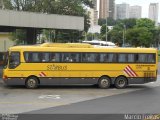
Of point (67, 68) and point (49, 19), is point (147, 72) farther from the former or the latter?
point (49, 19)

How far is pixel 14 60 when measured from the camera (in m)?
25.2

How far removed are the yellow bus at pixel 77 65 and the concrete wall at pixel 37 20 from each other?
792cm

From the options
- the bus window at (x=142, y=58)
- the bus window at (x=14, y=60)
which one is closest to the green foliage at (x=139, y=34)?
the bus window at (x=142, y=58)

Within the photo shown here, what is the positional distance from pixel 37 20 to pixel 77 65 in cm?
1034

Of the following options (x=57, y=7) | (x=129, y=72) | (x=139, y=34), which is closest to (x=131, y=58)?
(x=129, y=72)

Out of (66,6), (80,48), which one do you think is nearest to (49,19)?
(80,48)

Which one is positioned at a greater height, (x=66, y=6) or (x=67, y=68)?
(x=66, y=6)

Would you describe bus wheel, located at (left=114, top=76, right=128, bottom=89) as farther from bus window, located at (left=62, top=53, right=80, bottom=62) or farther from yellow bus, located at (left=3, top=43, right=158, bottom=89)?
bus window, located at (left=62, top=53, right=80, bottom=62)

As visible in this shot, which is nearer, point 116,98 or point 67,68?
point 116,98

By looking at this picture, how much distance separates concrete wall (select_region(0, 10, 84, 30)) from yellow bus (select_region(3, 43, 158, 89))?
7920 millimetres

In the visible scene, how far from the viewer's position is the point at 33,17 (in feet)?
114

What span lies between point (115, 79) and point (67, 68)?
3.10m

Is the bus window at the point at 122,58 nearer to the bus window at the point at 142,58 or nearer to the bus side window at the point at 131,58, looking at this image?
the bus side window at the point at 131,58

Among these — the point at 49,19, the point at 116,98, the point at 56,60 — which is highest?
the point at 49,19
